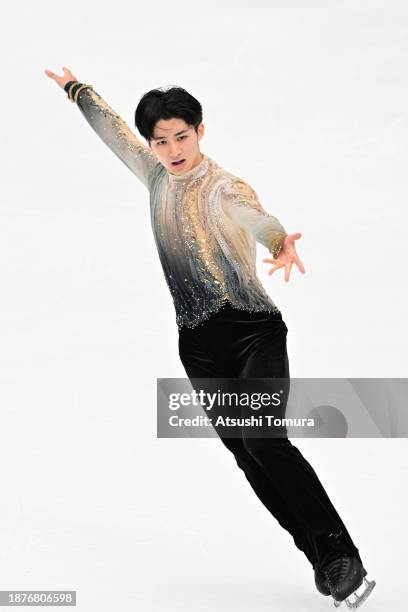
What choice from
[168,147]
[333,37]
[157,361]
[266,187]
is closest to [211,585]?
[168,147]

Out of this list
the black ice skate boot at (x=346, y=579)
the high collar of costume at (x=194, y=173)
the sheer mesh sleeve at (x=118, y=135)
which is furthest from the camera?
the sheer mesh sleeve at (x=118, y=135)

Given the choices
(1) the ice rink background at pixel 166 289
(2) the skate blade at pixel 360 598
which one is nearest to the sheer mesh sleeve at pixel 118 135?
(1) the ice rink background at pixel 166 289

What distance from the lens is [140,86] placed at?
7.18 meters

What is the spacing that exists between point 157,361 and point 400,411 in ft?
4.66

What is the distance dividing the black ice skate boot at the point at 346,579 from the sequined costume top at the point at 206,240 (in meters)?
0.88

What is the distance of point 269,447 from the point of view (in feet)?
10.4

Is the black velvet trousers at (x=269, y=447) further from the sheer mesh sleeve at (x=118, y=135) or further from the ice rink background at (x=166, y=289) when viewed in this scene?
the sheer mesh sleeve at (x=118, y=135)

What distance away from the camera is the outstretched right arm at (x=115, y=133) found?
3.65 m

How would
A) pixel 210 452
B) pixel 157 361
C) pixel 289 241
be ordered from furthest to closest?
pixel 157 361 → pixel 210 452 → pixel 289 241

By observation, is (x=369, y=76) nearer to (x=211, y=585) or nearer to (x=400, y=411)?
(x=400, y=411)

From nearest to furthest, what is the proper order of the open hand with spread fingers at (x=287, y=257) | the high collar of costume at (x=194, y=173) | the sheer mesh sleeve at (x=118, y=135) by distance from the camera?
the open hand with spread fingers at (x=287, y=257)
the high collar of costume at (x=194, y=173)
the sheer mesh sleeve at (x=118, y=135)

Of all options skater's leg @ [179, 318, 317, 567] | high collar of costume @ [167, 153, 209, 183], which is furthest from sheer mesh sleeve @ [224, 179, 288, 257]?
skater's leg @ [179, 318, 317, 567]

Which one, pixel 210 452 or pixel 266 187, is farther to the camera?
pixel 266 187

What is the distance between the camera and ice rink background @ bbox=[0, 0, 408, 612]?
12.2 feet
